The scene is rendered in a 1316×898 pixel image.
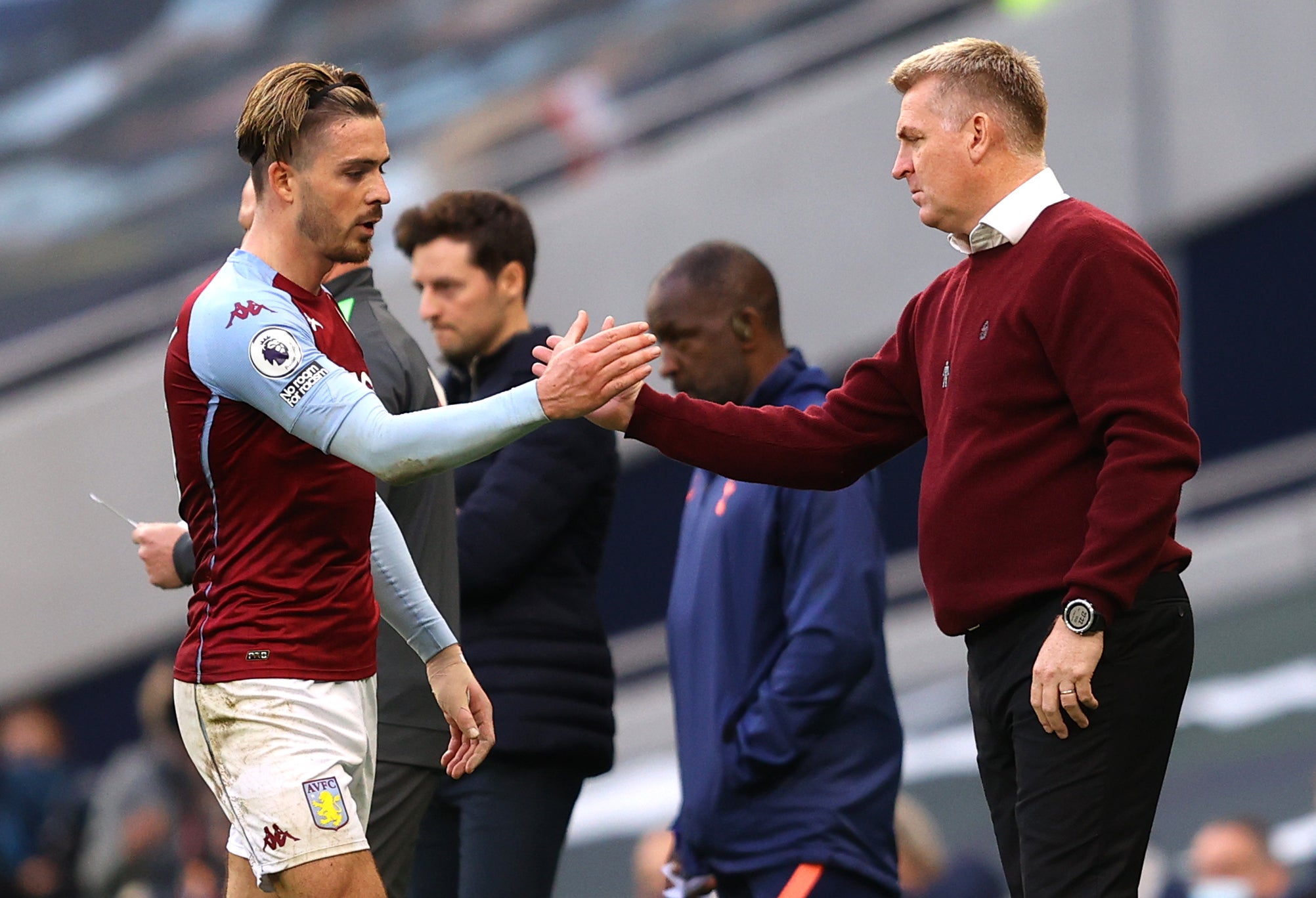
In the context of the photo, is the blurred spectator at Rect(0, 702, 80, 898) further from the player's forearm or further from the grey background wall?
the player's forearm

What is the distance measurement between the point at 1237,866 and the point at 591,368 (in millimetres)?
3838

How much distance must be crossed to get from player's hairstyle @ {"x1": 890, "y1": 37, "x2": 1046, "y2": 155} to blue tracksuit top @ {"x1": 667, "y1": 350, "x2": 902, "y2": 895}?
3.43 ft

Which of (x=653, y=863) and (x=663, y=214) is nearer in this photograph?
(x=653, y=863)

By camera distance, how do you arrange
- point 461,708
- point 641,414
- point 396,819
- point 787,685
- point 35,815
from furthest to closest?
point 35,815, point 787,685, point 396,819, point 641,414, point 461,708

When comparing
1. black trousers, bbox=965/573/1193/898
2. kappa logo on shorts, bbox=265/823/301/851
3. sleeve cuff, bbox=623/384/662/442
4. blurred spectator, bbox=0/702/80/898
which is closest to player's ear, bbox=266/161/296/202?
sleeve cuff, bbox=623/384/662/442

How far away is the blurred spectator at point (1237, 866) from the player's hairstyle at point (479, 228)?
3142mm

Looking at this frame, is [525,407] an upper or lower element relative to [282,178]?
lower

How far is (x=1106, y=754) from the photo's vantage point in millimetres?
3098

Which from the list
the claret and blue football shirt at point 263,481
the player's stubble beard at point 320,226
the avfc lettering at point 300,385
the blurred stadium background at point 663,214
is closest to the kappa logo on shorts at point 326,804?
the claret and blue football shirt at point 263,481

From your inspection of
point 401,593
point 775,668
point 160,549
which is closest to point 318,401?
point 401,593

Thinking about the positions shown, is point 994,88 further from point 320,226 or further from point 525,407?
point 320,226

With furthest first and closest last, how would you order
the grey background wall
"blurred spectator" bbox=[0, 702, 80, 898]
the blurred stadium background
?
1. the grey background wall
2. the blurred stadium background
3. "blurred spectator" bbox=[0, 702, 80, 898]

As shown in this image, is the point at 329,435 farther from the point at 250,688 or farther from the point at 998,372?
the point at 998,372

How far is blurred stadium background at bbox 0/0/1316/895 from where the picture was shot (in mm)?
10484
